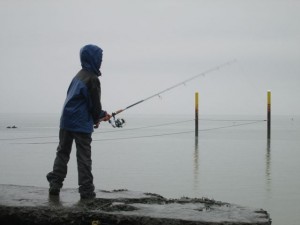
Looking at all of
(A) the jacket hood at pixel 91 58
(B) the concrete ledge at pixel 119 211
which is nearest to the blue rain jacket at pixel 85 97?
(A) the jacket hood at pixel 91 58

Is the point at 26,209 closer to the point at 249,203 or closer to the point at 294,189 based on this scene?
the point at 249,203

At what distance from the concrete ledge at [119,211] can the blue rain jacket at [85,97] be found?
914 mm

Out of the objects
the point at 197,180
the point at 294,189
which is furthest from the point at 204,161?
the point at 294,189

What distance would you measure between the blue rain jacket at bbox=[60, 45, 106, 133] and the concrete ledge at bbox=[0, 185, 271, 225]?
0.91m

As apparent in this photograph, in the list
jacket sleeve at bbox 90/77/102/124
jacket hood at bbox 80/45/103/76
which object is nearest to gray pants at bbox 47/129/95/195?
jacket sleeve at bbox 90/77/102/124

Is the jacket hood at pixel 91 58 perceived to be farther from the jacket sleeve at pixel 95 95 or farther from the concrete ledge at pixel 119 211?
the concrete ledge at pixel 119 211

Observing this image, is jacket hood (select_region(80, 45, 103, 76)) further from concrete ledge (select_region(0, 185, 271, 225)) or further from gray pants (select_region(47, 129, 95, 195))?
concrete ledge (select_region(0, 185, 271, 225))

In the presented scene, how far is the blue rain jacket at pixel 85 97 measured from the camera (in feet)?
17.6

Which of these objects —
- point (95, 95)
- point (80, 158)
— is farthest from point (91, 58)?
point (80, 158)

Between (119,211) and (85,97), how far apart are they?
1398 millimetres

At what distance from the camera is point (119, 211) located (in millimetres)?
4910

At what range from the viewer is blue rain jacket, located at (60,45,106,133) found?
211 inches

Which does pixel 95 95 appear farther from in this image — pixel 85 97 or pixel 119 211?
pixel 119 211

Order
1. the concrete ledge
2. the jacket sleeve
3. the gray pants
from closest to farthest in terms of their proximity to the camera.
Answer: the concrete ledge
the jacket sleeve
the gray pants
